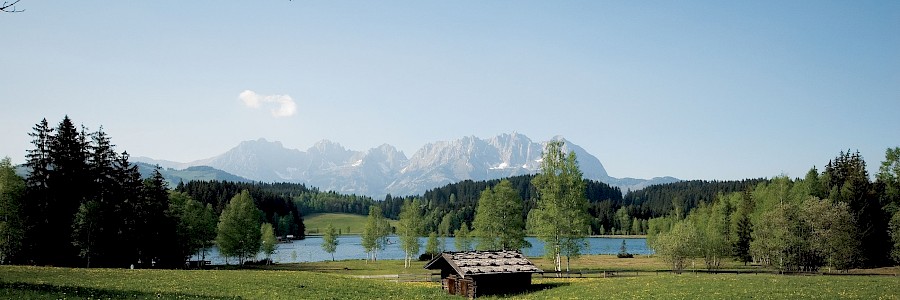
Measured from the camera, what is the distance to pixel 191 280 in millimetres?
46750

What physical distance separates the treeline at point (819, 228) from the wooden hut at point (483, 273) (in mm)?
29515

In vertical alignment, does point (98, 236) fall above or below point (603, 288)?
above

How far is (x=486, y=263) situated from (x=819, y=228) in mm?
49680

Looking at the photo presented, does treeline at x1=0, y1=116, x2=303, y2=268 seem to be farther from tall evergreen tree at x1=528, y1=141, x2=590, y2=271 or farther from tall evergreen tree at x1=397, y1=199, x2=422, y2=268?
tall evergreen tree at x1=528, y1=141, x2=590, y2=271

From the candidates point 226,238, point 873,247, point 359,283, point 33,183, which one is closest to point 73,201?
point 33,183

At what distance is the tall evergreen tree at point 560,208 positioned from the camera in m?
72.2

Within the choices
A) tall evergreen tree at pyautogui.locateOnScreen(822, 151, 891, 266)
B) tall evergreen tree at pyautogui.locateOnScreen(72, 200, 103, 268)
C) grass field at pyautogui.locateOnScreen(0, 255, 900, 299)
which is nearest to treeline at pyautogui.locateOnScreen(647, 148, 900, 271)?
tall evergreen tree at pyautogui.locateOnScreen(822, 151, 891, 266)

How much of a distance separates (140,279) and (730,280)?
162 ft

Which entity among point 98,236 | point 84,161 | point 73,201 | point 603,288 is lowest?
point 603,288

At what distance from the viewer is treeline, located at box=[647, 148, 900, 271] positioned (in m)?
73.8

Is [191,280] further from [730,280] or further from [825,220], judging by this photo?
[825,220]

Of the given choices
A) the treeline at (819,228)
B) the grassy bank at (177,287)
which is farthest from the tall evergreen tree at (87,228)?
the treeline at (819,228)

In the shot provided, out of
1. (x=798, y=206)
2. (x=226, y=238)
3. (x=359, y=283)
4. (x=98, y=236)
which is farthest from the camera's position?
(x=226, y=238)

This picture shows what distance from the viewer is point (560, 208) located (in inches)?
2884
